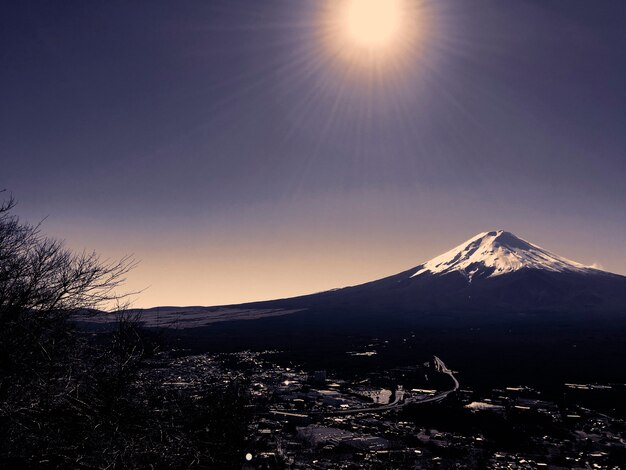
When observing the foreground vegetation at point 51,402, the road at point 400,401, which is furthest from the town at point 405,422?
the foreground vegetation at point 51,402

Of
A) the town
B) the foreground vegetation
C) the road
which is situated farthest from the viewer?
the road

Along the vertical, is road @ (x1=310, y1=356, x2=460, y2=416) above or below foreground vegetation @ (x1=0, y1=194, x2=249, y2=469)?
below

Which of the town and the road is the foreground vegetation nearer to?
the town

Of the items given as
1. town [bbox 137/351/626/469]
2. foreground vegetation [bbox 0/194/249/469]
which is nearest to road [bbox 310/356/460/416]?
town [bbox 137/351/626/469]

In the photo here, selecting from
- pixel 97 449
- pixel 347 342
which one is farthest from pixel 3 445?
pixel 347 342

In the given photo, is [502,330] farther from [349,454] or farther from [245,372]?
[349,454]

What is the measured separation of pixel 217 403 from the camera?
29.8m

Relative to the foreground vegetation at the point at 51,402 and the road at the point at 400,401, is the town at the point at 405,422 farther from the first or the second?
the foreground vegetation at the point at 51,402

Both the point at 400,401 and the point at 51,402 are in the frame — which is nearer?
the point at 51,402

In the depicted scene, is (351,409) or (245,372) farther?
(245,372)

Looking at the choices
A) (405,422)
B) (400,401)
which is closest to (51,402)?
(405,422)

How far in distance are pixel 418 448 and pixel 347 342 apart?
9344 centimetres

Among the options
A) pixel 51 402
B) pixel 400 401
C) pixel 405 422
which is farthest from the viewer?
pixel 400 401

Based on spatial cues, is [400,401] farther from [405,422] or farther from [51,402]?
[51,402]
